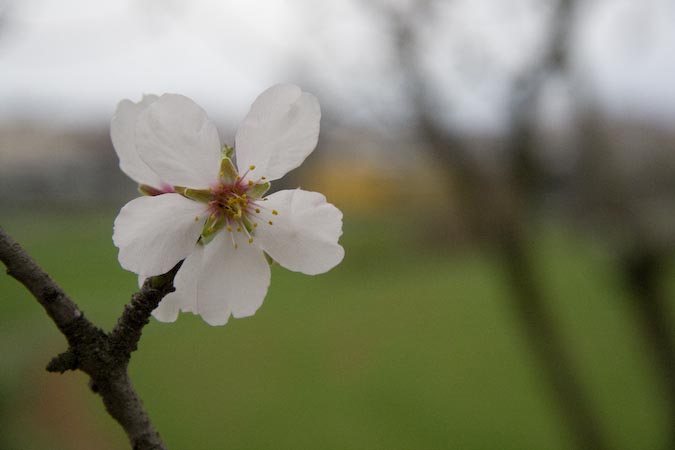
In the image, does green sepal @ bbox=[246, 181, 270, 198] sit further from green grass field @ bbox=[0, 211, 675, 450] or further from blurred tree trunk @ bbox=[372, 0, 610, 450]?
green grass field @ bbox=[0, 211, 675, 450]

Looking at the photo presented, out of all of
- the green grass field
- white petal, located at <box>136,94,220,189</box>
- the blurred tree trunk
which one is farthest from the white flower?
the green grass field

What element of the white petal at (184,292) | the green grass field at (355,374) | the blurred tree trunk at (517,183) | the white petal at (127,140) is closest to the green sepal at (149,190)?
the white petal at (127,140)

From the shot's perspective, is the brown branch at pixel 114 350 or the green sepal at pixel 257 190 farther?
the green sepal at pixel 257 190

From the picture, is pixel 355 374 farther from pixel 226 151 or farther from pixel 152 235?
pixel 152 235

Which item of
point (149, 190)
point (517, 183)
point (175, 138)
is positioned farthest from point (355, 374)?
point (175, 138)

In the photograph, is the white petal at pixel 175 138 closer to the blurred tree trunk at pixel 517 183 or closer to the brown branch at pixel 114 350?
the brown branch at pixel 114 350
